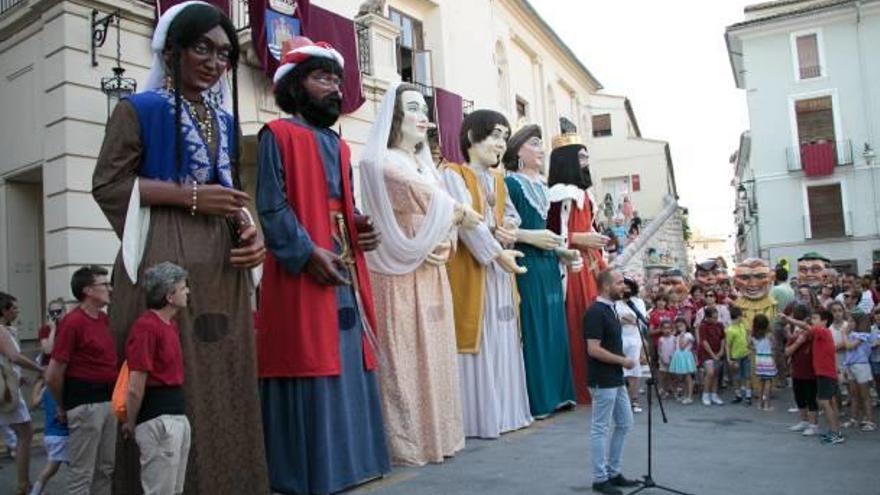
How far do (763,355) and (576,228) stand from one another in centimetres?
251

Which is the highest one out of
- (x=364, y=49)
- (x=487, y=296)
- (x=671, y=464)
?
(x=364, y=49)

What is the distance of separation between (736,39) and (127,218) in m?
31.7

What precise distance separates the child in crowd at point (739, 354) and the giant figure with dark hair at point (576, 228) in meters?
2.15

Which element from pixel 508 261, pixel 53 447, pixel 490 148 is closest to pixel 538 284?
pixel 508 261

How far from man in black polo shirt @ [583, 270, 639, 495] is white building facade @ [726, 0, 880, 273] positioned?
90.5 feet

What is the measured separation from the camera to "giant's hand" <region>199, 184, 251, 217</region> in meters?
3.23

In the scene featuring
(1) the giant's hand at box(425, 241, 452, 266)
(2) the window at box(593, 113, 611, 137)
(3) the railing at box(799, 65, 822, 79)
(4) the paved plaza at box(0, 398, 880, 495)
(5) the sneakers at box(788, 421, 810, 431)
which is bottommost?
(5) the sneakers at box(788, 421, 810, 431)

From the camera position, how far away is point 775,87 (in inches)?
1179

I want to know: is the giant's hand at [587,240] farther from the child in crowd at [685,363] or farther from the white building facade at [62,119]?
the white building facade at [62,119]

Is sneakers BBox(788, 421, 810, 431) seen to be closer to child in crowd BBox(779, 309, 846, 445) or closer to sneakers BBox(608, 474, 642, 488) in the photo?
child in crowd BBox(779, 309, 846, 445)

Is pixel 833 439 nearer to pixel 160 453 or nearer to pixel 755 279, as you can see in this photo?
pixel 755 279

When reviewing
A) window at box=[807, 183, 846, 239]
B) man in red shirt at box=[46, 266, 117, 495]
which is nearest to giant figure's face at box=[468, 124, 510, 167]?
man in red shirt at box=[46, 266, 117, 495]

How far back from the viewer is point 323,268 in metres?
3.91

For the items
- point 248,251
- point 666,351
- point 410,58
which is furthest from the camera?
point 410,58
